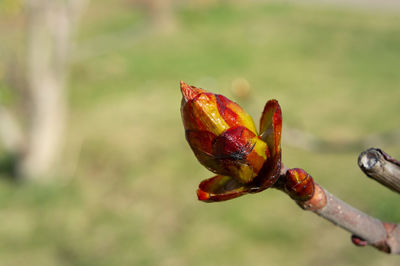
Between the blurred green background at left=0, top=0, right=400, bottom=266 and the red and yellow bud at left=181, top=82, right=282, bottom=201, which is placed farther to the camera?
the blurred green background at left=0, top=0, right=400, bottom=266

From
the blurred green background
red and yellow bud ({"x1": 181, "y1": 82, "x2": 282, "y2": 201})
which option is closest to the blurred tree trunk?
the blurred green background

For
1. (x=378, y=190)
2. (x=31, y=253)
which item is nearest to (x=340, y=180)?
(x=378, y=190)

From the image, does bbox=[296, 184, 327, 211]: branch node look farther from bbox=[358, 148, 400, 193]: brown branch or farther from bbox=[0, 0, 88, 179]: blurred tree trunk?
bbox=[0, 0, 88, 179]: blurred tree trunk

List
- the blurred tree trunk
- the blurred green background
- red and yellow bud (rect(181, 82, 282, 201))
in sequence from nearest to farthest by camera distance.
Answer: red and yellow bud (rect(181, 82, 282, 201)) → the blurred green background → the blurred tree trunk

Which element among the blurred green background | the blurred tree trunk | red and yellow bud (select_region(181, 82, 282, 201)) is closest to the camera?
red and yellow bud (select_region(181, 82, 282, 201))

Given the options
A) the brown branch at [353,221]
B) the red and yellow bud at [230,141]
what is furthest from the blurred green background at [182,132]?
the red and yellow bud at [230,141]

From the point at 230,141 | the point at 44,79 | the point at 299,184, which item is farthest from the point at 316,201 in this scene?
the point at 44,79
